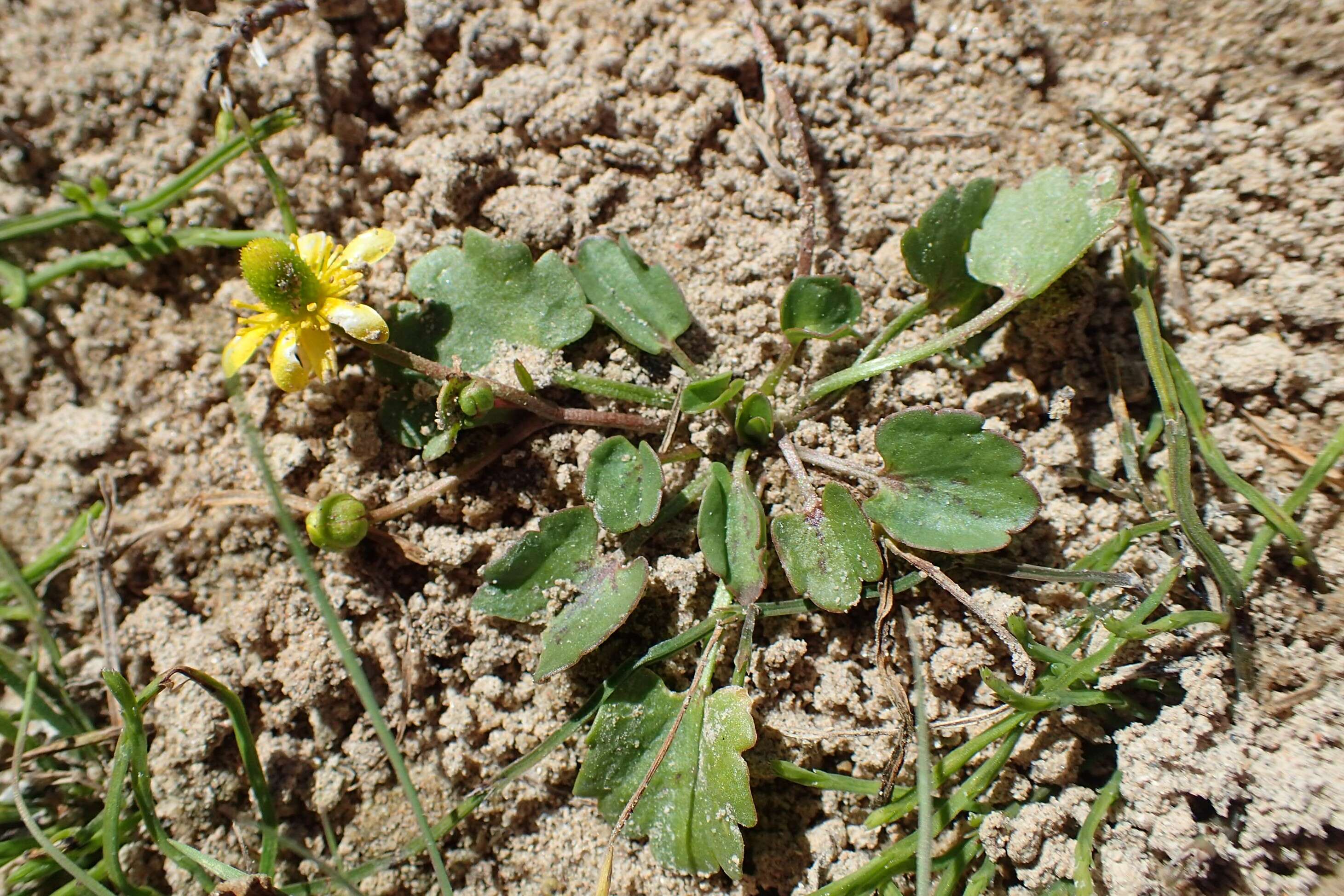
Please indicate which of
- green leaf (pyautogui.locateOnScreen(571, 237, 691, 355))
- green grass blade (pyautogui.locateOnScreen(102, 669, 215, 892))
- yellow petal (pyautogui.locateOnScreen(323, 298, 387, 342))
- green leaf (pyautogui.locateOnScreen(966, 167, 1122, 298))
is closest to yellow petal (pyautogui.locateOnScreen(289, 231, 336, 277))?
yellow petal (pyautogui.locateOnScreen(323, 298, 387, 342))

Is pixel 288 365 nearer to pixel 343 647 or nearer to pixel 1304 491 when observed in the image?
pixel 343 647

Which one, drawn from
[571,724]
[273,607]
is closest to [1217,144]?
[571,724]

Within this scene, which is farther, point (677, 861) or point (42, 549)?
point (42, 549)

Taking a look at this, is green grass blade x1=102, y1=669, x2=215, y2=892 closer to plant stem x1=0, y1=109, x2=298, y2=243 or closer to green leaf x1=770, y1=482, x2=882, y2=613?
plant stem x1=0, y1=109, x2=298, y2=243

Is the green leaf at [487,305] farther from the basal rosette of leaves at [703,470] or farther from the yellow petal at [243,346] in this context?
the yellow petal at [243,346]

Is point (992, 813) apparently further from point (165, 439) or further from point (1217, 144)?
point (165, 439)

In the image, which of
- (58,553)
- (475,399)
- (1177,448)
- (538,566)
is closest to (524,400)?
(475,399)

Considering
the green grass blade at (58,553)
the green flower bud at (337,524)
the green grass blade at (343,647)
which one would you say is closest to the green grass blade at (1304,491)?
the green grass blade at (343,647)
